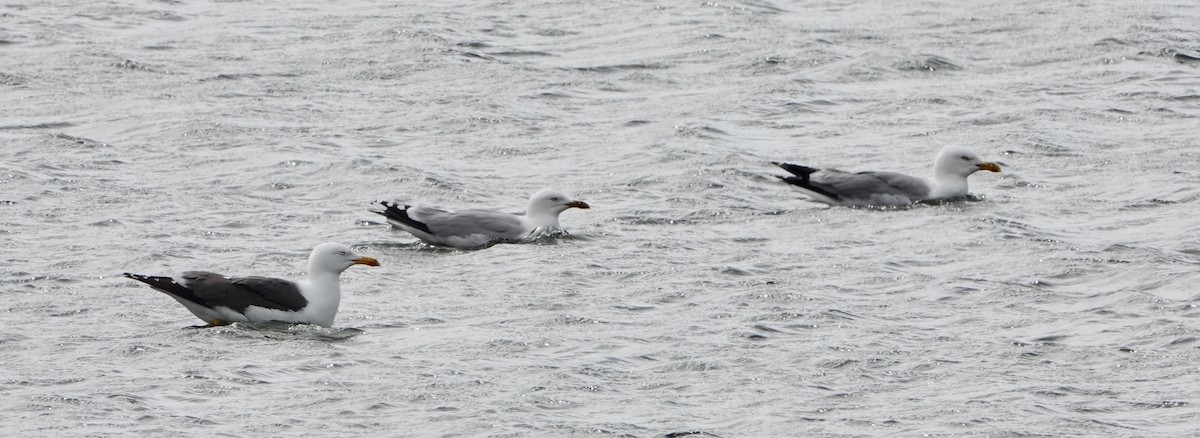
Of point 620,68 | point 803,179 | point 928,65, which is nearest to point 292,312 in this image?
point 803,179

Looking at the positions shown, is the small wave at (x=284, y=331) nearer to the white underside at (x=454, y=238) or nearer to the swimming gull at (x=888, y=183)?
the white underside at (x=454, y=238)

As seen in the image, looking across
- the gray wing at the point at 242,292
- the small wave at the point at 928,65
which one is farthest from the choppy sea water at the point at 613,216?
the gray wing at the point at 242,292

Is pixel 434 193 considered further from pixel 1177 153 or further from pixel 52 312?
pixel 1177 153

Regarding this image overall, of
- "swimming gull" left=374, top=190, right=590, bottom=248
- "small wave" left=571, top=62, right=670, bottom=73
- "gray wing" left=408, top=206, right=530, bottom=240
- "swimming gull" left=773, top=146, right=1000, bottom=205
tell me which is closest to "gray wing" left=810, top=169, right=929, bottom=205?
"swimming gull" left=773, top=146, right=1000, bottom=205

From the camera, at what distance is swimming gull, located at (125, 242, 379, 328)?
14.0 m

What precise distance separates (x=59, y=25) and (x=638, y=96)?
8.62 metres

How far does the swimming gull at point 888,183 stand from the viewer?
18.9m

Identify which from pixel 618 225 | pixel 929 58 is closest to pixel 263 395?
pixel 618 225

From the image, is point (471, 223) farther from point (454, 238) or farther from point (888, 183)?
point (888, 183)

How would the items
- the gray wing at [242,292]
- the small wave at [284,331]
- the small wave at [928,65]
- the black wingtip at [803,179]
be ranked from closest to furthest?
the small wave at [284,331]
the gray wing at [242,292]
the black wingtip at [803,179]
the small wave at [928,65]

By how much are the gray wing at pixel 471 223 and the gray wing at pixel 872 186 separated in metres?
3.09

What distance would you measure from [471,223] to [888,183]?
13.7 feet

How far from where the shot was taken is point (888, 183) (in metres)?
19.0

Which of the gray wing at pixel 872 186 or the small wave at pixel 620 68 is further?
the small wave at pixel 620 68
